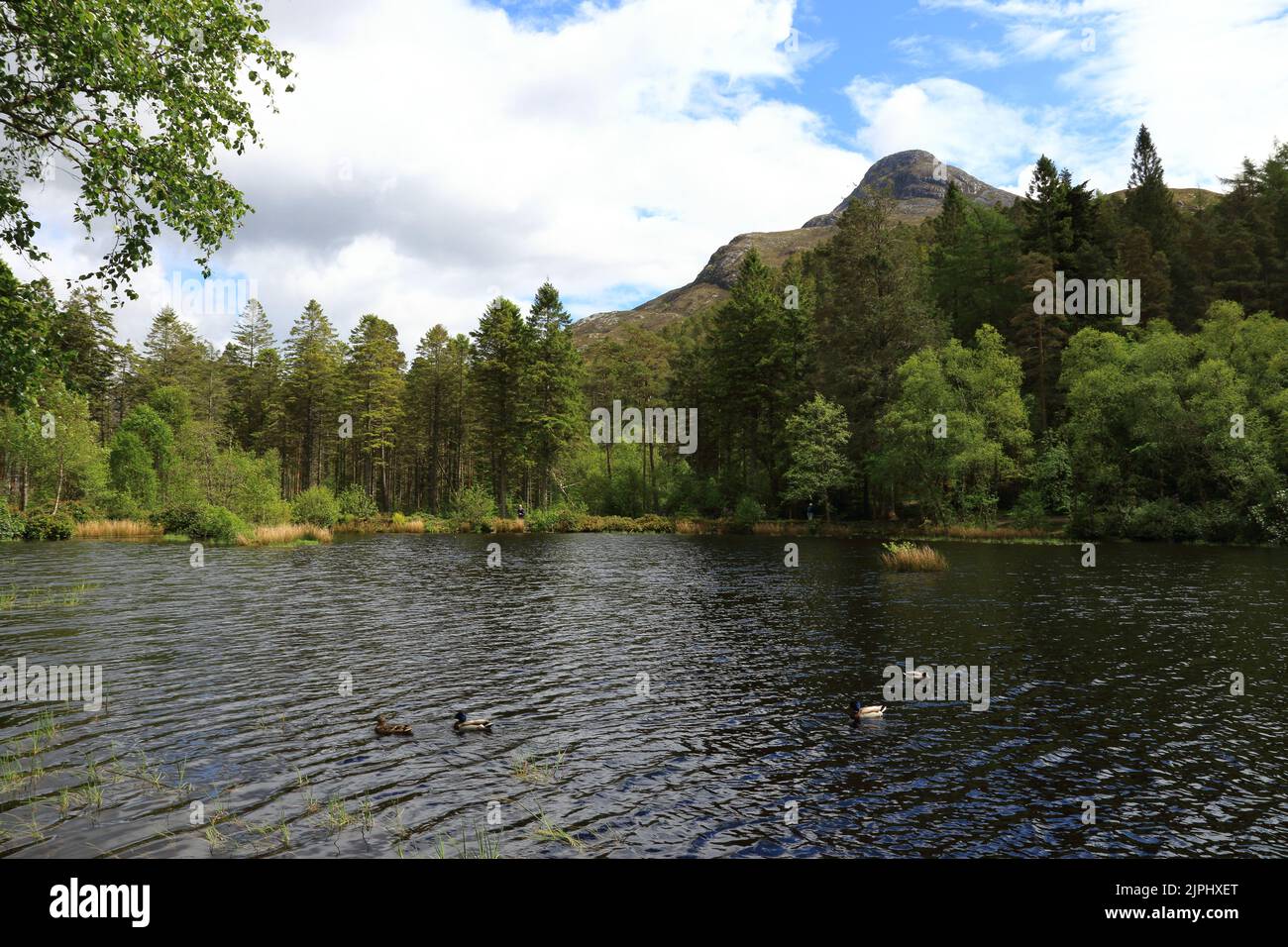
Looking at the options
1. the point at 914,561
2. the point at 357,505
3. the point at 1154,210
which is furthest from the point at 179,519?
the point at 1154,210

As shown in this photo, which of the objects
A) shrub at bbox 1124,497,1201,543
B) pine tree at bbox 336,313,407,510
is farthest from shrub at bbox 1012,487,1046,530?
pine tree at bbox 336,313,407,510

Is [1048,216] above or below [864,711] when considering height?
above

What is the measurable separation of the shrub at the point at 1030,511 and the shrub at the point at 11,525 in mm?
84439

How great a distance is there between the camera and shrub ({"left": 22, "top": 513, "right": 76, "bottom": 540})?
56.9 meters

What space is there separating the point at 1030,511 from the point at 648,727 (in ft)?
192

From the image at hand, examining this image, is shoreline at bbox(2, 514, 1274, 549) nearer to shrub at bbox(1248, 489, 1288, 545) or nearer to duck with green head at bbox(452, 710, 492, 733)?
shrub at bbox(1248, 489, 1288, 545)

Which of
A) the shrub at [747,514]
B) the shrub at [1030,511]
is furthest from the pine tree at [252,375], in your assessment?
the shrub at [1030,511]

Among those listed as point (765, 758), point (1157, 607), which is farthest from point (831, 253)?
point (765, 758)

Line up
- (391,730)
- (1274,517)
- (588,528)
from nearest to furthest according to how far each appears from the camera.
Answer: (391,730) < (1274,517) < (588,528)

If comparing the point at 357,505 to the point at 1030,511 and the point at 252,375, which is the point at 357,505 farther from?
the point at 1030,511

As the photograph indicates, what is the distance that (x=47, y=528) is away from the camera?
188 feet

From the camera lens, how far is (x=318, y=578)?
121 feet

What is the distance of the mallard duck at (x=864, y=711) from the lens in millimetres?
14961
